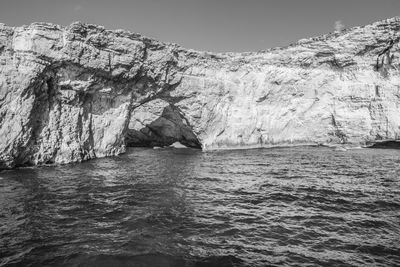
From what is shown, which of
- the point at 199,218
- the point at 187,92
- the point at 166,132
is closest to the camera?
the point at 199,218

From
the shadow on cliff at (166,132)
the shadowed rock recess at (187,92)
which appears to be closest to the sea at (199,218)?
the shadowed rock recess at (187,92)

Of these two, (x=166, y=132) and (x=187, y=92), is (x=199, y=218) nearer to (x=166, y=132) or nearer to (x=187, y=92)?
(x=187, y=92)

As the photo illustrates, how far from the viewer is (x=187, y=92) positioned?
128ft

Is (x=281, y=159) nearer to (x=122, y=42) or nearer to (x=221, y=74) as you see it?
(x=221, y=74)

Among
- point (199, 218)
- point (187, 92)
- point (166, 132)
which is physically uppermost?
point (187, 92)

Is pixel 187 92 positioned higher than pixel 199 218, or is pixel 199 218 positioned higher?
pixel 187 92

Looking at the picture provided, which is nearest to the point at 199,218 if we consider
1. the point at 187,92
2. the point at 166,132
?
the point at 187,92

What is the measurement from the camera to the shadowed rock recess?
26.1 metres

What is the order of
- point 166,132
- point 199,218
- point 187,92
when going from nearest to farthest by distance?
point 199,218
point 187,92
point 166,132

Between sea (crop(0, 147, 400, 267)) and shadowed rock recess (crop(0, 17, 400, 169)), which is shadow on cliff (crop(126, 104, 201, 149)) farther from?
sea (crop(0, 147, 400, 267))

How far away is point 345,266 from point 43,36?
28.1 metres

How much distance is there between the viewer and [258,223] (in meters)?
12.8

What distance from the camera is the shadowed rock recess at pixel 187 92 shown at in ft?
85.8

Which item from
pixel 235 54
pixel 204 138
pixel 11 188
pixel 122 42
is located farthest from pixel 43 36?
pixel 235 54
